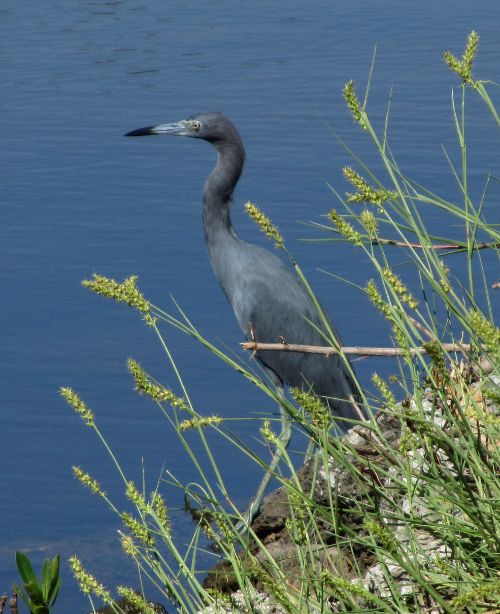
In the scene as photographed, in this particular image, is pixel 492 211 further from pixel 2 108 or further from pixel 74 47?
pixel 74 47

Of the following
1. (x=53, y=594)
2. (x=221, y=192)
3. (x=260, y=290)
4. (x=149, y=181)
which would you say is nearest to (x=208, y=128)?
(x=221, y=192)

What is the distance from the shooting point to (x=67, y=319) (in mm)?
5941

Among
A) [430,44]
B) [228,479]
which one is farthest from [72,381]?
[430,44]

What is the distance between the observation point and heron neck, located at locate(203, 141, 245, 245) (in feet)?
19.3

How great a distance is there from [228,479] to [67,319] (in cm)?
153

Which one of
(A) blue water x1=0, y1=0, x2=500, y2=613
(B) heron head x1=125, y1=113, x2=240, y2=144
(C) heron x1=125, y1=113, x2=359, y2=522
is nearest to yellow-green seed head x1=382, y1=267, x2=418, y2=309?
(A) blue water x1=0, y1=0, x2=500, y2=613

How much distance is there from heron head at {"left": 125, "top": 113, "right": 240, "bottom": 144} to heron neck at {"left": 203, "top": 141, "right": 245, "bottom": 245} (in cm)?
5

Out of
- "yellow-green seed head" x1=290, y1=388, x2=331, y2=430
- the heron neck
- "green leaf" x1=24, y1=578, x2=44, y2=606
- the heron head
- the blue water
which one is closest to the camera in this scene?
"yellow-green seed head" x1=290, y1=388, x2=331, y2=430

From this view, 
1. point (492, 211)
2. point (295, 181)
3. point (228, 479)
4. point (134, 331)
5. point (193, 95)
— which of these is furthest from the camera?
point (193, 95)

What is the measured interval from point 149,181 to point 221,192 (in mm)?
1598

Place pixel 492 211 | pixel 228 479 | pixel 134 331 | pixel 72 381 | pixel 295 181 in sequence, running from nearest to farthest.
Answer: pixel 228 479, pixel 72 381, pixel 134 331, pixel 492 211, pixel 295 181

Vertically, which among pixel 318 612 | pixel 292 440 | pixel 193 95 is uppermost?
pixel 318 612

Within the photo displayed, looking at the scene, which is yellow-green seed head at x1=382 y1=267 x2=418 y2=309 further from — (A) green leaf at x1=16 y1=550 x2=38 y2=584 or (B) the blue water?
(B) the blue water

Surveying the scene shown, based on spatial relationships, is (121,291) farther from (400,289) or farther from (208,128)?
(208,128)
